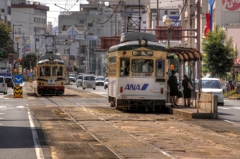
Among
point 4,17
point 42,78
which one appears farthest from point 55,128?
point 4,17

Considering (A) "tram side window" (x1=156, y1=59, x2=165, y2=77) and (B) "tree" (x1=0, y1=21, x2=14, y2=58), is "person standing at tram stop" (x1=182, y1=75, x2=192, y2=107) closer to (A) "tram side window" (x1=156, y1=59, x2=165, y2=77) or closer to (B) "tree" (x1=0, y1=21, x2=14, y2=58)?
(A) "tram side window" (x1=156, y1=59, x2=165, y2=77)

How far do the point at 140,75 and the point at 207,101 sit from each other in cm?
356

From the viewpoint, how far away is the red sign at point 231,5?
257 feet

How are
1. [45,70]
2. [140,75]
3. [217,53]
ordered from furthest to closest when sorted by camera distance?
[217,53]
[45,70]
[140,75]

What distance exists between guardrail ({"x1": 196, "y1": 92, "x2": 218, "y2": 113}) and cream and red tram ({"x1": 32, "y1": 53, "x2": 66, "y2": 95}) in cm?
2412

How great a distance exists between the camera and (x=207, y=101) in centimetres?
2697

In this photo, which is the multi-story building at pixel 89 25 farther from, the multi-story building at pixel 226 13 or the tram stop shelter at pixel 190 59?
the tram stop shelter at pixel 190 59

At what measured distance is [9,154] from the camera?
1392cm

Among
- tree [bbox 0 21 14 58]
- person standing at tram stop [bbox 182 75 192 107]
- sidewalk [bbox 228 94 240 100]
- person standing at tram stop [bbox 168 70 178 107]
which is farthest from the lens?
tree [bbox 0 21 14 58]

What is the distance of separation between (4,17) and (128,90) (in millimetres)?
101652

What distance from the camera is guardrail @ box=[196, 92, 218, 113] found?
2606cm

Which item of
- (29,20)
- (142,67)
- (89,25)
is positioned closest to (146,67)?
(142,67)

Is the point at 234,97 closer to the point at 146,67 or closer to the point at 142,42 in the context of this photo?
the point at 146,67

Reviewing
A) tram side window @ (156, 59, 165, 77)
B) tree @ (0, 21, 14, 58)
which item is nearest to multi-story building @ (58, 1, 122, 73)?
tree @ (0, 21, 14, 58)
